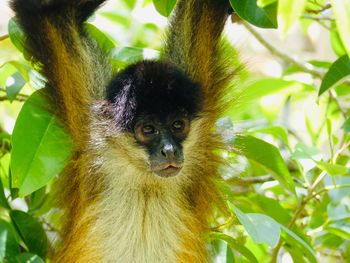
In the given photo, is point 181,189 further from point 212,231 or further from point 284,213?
point 284,213

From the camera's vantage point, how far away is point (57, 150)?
4789mm

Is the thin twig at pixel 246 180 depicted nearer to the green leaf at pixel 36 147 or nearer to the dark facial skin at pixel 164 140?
the dark facial skin at pixel 164 140

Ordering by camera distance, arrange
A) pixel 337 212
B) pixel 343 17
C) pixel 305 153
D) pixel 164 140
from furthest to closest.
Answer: pixel 337 212
pixel 164 140
pixel 305 153
pixel 343 17

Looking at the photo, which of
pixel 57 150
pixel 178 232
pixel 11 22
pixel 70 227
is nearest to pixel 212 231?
pixel 178 232

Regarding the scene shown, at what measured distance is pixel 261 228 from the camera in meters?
4.11

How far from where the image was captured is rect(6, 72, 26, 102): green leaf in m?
5.01

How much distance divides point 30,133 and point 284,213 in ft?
7.61

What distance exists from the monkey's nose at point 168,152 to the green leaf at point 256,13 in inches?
54.0

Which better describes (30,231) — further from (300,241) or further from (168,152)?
(300,241)

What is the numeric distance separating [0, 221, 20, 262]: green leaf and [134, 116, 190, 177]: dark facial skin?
1.20 metres

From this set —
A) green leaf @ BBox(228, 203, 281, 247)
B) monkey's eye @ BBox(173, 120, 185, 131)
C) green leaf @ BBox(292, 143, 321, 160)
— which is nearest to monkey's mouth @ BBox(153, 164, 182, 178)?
monkey's eye @ BBox(173, 120, 185, 131)

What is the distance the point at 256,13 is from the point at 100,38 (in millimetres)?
1723

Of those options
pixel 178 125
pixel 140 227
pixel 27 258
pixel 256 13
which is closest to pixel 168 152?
pixel 178 125

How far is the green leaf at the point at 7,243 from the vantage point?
4555mm
